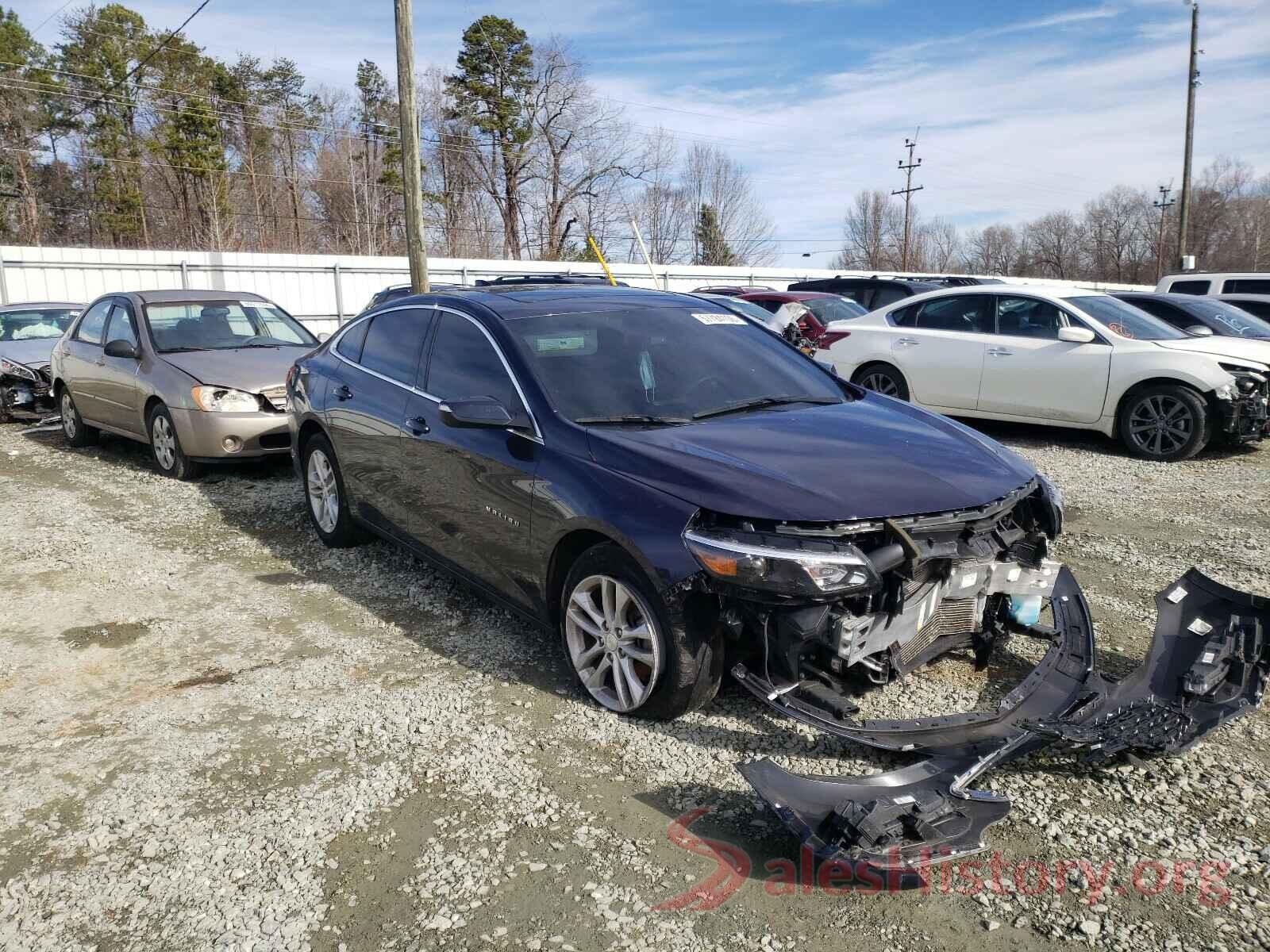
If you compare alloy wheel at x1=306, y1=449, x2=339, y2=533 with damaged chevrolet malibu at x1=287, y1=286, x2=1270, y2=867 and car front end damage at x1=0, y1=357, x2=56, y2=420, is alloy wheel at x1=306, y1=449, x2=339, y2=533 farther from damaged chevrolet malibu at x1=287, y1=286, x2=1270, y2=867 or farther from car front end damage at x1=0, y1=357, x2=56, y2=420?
car front end damage at x1=0, y1=357, x2=56, y2=420

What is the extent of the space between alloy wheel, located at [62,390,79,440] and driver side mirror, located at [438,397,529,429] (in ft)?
24.6

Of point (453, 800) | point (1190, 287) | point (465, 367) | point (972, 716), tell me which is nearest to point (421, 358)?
point (465, 367)

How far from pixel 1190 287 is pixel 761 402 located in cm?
1478

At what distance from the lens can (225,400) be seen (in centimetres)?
760

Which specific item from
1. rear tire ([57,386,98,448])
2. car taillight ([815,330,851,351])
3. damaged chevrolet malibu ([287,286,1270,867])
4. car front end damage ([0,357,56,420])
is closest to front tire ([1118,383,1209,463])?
car taillight ([815,330,851,351])

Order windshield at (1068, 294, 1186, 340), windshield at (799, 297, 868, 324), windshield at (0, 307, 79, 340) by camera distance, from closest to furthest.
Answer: windshield at (1068, 294, 1186, 340) → windshield at (0, 307, 79, 340) → windshield at (799, 297, 868, 324)

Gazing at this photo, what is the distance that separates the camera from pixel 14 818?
3061 millimetres

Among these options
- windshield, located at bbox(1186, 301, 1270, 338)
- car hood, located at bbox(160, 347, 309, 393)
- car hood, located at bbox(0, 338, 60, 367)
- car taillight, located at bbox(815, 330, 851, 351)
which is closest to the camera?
car hood, located at bbox(160, 347, 309, 393)

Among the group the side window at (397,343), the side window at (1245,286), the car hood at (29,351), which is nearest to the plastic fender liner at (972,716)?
the side window at (397,343)

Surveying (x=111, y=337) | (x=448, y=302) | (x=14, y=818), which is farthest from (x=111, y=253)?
(x=14, y=818)

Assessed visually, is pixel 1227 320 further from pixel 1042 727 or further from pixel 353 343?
pixel 353 343

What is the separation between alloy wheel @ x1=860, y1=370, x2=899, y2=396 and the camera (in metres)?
10.3

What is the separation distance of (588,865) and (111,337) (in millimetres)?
8143

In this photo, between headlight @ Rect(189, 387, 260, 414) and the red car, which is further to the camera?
the red car
